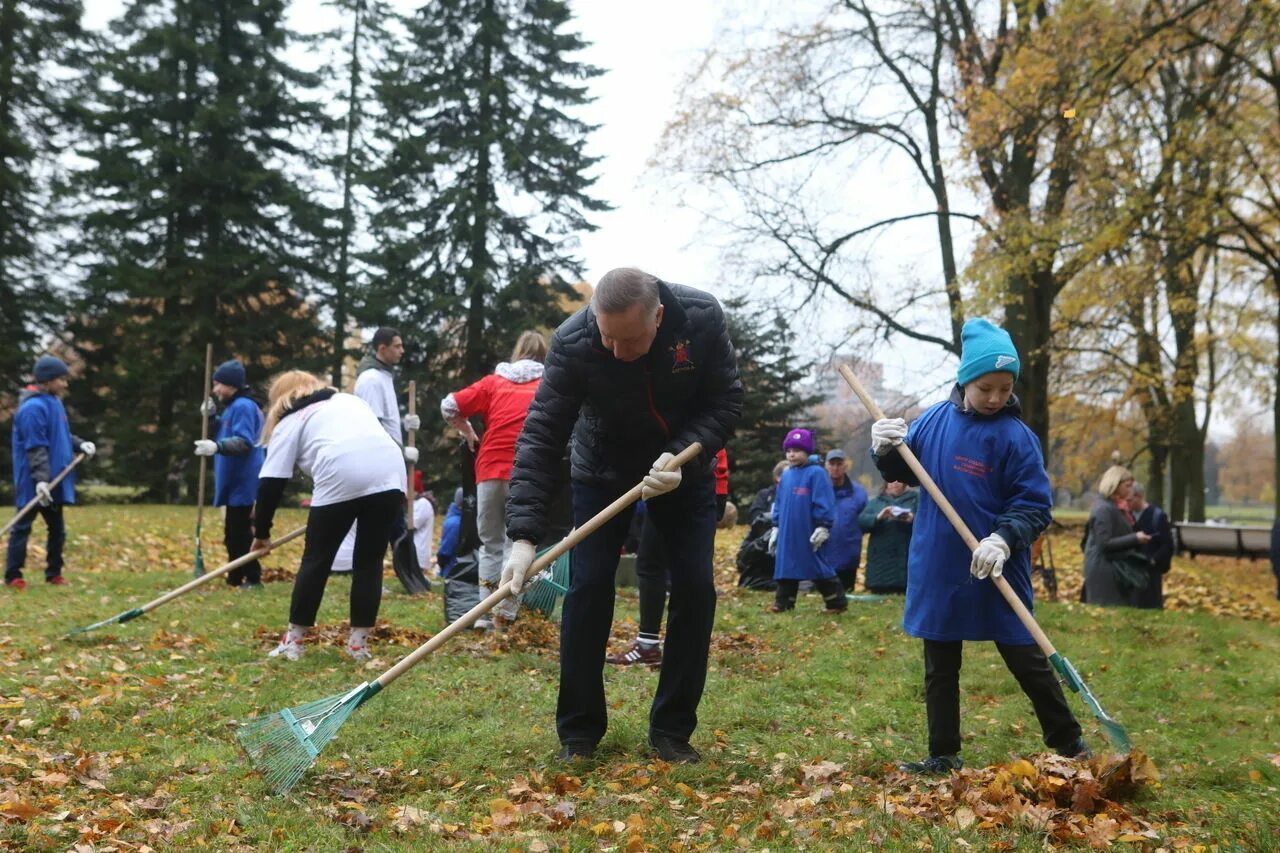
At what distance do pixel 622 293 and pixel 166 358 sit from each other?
24.2 m

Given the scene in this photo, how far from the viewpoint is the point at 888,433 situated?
4.52m

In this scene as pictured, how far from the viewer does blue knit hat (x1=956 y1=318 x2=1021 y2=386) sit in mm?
4242

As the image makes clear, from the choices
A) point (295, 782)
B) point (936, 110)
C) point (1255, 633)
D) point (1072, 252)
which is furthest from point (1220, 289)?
point (295, 782)

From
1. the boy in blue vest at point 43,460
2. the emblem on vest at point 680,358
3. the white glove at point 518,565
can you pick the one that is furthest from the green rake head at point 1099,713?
the boy in blue vest at point 43,460

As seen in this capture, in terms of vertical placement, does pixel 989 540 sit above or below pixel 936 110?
below

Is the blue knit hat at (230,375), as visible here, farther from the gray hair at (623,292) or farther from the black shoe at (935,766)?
the black shoe at (935,766)

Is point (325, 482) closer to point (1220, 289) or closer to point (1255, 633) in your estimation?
point (1255, 633)

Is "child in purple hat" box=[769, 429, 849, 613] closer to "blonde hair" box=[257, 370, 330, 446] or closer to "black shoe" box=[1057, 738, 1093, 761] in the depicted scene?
"blonde hair" box=[257, 370, 330, 446]

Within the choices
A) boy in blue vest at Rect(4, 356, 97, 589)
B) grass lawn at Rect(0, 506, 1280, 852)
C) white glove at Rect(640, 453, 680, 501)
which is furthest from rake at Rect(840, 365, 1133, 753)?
boy in blue vest at Rect(4, 356, 97, 589)

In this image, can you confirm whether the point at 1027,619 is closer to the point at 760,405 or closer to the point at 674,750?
the point at 674,750

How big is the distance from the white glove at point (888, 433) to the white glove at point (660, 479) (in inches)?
39.6

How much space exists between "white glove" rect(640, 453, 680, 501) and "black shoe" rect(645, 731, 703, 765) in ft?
3.61

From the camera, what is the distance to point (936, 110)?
61.1ft

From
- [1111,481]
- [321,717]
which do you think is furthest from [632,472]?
[1111,481]
